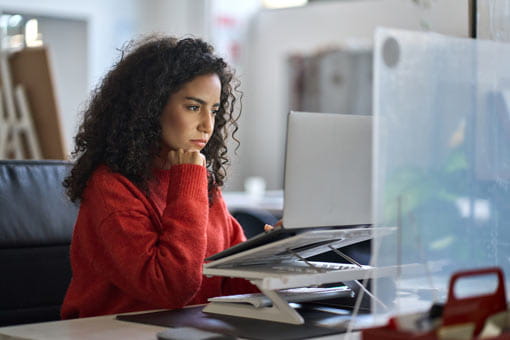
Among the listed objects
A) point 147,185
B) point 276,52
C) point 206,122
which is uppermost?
point 276,52

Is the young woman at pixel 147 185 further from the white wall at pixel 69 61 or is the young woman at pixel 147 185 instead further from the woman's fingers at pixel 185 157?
the white wall at pixel 69 61

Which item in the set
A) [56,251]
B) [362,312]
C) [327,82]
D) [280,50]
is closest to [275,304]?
[362,312]

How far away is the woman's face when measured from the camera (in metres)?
1.68

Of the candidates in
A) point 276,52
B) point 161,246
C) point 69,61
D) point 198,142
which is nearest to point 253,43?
point 276,52

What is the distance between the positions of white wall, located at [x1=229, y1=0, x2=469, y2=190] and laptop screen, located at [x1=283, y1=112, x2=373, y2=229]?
15.5 feet

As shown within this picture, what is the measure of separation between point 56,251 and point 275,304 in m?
0.78

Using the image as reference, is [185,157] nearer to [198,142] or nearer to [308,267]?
[198,142]

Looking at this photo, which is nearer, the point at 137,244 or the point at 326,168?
the point at 326,168

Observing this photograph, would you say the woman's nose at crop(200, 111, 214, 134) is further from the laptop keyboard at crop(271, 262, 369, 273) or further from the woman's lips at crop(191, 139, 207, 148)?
the laptop keyboard at crop(271, 262, 369, 273)

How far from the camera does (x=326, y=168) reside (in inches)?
49.9

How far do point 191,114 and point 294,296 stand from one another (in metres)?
0.46

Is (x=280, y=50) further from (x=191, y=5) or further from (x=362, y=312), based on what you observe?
(x=362, y=312)

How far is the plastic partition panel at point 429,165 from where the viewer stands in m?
1.09

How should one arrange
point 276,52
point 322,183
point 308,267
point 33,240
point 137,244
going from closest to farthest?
1. point 322,183
2. point 308,267
3. point 137,244
4. point 33,240
5. point 276,52
